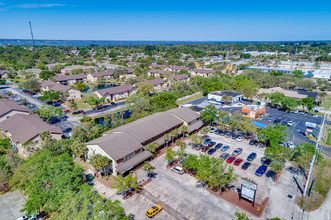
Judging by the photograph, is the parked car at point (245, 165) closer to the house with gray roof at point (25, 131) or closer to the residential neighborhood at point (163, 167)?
the residential neighborhood at point (163, 167)

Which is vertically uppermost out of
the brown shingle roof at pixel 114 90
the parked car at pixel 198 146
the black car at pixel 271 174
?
the brown shingle roof at pixel 114 90

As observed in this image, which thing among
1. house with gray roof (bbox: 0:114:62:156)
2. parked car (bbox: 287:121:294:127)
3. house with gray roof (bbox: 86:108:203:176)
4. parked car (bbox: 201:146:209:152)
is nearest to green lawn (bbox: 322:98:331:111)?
parked car (bbox: 287:121:294:127)

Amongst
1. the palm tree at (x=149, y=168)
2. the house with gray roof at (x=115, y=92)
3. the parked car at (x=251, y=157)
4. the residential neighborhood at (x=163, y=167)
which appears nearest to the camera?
the residential neighborhood at (x=163, y=167)

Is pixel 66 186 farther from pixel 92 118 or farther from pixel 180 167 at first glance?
pixel 92 118

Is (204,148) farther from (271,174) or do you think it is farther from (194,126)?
(271,174)

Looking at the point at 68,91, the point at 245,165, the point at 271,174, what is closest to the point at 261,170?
the point at 271,174

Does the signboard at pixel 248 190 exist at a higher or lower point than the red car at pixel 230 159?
higher

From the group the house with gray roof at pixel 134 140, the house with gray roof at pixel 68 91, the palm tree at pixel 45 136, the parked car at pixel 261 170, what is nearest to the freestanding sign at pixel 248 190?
the parked car at pixel 261 170
